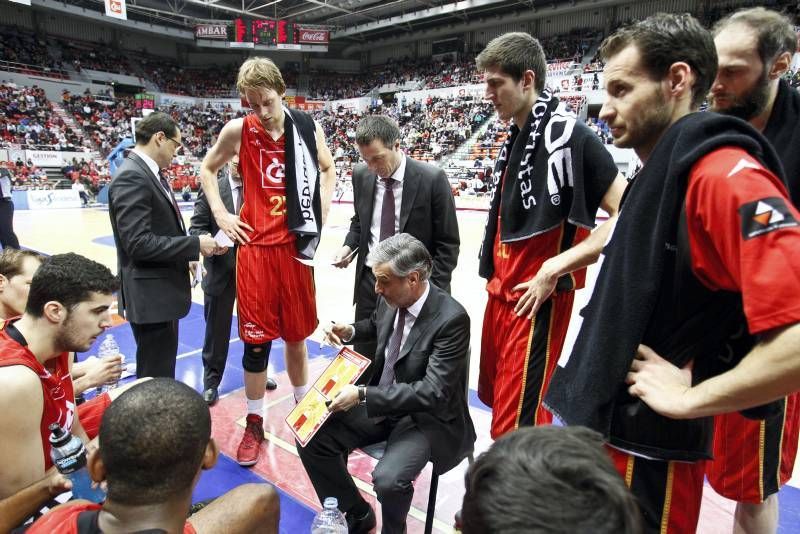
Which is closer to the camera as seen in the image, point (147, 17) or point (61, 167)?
point (61, 167)

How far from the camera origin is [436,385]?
2115 millimetres

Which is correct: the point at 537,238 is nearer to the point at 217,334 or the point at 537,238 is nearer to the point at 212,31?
the point at 217,334

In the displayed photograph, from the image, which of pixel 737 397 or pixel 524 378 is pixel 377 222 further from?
pixel 737 397

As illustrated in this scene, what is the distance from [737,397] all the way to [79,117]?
31159 mm

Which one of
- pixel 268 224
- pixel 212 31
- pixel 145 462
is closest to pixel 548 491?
pixel 145 462

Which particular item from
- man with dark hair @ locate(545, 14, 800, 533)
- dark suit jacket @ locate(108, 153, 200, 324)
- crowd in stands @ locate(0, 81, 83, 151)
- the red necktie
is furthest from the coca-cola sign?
man with dark hair @ locate(545, 14, 800, 533)

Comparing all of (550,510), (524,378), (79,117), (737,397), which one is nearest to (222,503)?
(524,378)

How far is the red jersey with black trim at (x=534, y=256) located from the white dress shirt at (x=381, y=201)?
→ 996mm

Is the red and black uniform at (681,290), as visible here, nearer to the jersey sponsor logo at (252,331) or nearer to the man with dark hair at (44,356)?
the man with dark hair at (44,356)

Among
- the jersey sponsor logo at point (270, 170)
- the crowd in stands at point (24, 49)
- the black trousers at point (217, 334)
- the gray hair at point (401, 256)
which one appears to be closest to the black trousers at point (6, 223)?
the black trousers at point (217, 334)

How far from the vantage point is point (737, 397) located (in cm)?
92

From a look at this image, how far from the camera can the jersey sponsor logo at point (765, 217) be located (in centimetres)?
83

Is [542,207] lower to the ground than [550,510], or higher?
higher

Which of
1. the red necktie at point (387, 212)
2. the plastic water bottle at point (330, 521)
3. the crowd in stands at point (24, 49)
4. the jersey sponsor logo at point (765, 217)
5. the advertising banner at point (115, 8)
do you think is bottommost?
the plastic water bottle at point (330, 521)
